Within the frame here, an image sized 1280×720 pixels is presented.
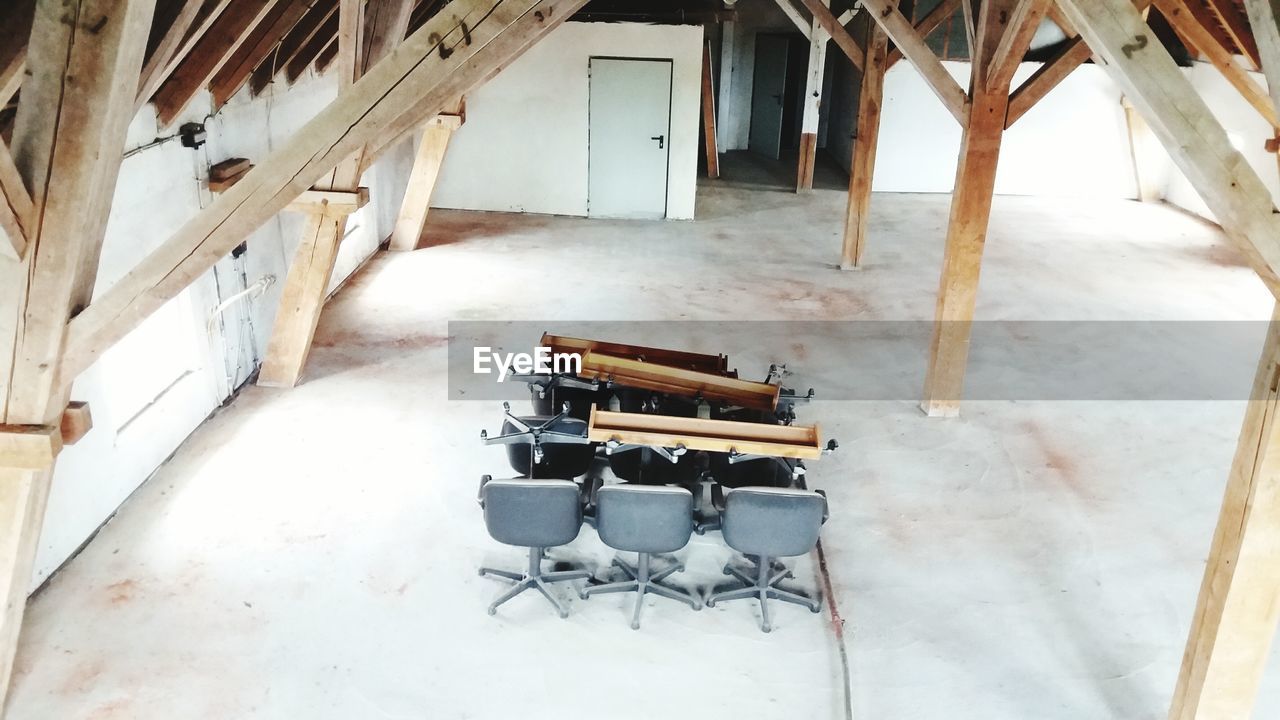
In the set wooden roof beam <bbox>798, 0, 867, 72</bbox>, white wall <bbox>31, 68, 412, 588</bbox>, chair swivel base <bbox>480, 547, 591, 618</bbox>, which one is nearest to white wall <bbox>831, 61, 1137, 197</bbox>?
wooden roof beam <bbox>798, 0, 867, 72</bbox>

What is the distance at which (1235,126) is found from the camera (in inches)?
472

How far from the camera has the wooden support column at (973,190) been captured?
224 inches

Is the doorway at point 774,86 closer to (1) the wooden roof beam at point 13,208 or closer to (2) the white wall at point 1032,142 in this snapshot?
(2) the white wall at point 1032,142

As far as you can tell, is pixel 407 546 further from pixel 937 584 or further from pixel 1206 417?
pixel 1206 417

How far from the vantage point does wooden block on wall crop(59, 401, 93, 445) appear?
344cm

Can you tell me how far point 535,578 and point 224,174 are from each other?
3511mm

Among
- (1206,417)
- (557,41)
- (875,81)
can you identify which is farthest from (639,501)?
(557,41)

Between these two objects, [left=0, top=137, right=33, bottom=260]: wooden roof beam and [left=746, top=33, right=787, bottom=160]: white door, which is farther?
[left=746, top=33, right=787, bottom=160]: white door

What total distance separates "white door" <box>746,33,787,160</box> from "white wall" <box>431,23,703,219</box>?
191 inches

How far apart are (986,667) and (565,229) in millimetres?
8266

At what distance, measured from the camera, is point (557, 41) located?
11.7 m

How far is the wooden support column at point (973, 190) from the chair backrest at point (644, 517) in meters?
3.07

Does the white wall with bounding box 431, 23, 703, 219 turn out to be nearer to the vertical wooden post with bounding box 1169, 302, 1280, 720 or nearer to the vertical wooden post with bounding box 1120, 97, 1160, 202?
the vertical wooden post with bounding box 1120, 97, 1160, 202

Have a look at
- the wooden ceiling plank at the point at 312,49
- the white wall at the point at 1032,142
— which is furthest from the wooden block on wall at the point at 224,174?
the white wall at the point at 1032,142
